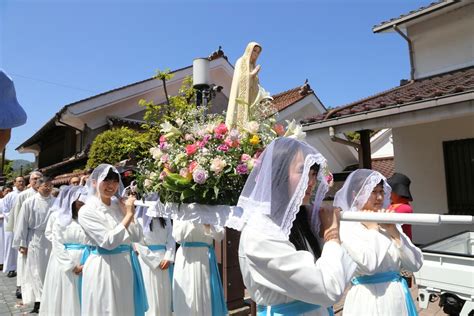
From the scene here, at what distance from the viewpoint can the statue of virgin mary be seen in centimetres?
397

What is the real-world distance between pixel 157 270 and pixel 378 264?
Answer: 344 cm

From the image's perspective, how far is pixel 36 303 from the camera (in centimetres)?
715

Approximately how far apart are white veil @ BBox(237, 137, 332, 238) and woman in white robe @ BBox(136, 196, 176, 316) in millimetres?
3606

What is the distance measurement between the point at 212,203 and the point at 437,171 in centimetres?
651

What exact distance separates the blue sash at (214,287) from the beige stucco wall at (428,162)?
17.5 feet

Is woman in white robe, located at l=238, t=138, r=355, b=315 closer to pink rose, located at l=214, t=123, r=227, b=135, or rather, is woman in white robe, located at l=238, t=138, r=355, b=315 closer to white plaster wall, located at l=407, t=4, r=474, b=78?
pink rose, located at l=214, t=123, r=227, b=135

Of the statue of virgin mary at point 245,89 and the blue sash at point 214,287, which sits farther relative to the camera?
the blue sash at point 214,287

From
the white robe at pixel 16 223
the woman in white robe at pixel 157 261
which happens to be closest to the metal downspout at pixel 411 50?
the woman in white robe at pixel 157 261

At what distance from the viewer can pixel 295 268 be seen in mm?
1947

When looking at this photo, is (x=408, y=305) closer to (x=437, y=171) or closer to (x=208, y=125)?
(x=208, y=125)

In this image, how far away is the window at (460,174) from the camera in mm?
7516

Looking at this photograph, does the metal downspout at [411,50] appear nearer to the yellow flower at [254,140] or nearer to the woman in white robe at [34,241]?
the yellow flower at [254,140]

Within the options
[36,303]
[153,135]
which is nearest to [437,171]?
[153,135]

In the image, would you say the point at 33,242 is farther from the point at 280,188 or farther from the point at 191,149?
the point at 280,188
